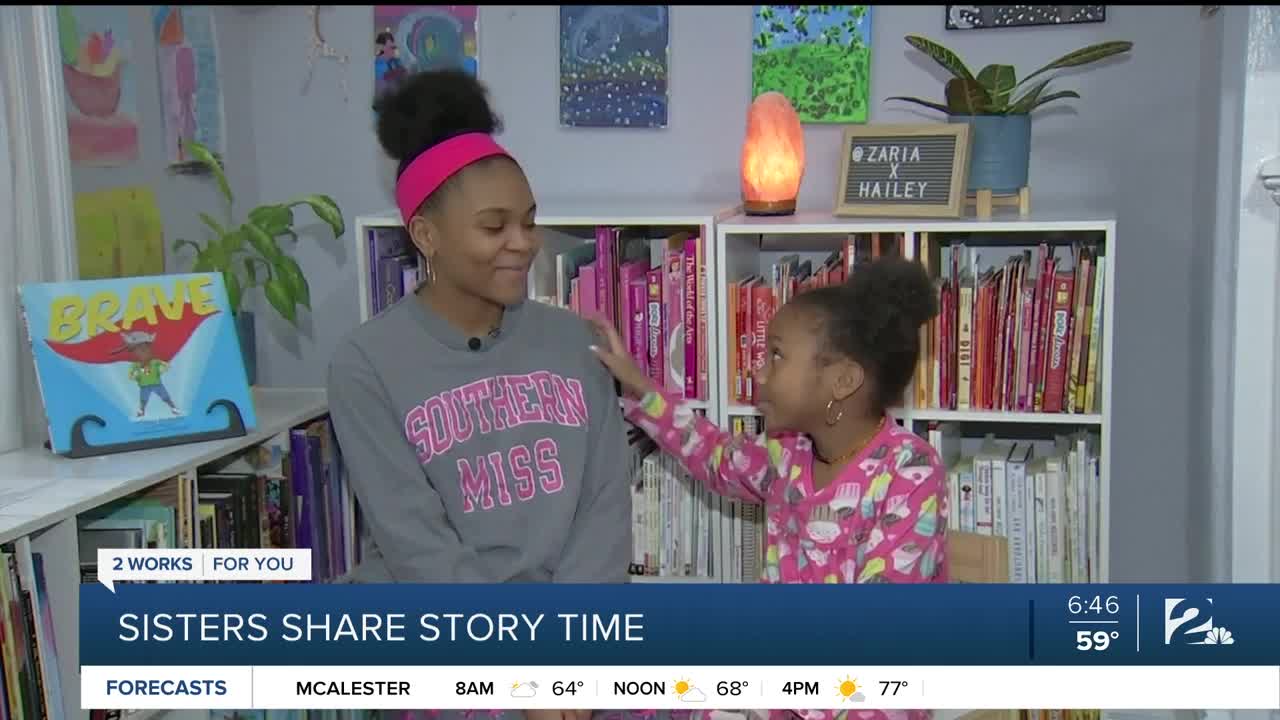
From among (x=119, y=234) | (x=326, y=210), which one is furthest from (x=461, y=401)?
(x=119, y=234)

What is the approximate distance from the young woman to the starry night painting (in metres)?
0.94

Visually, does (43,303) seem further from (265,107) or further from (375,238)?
(265,107)

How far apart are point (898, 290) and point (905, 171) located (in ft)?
2.13

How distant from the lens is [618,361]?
6.95ft

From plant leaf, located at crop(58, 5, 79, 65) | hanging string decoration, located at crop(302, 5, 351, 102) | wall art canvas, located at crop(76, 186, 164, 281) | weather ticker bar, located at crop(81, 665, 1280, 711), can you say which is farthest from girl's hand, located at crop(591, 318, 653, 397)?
hanging string decoration, located at crop(302, 5, 351, 102)

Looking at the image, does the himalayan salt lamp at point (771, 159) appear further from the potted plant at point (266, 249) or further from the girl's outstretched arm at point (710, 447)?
the potted plant at point (266, 249)

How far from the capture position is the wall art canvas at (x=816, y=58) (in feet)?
9.32

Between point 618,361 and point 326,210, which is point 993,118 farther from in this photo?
point 326,210

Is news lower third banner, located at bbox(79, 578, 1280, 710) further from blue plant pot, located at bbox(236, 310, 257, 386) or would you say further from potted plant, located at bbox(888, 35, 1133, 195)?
potted plant, located at bbox(888, 35, 1133, 195)

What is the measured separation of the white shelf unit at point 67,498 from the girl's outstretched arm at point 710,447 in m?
0.68

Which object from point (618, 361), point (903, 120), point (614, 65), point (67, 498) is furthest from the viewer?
point (614, 65)

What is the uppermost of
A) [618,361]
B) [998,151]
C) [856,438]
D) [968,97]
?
[968,97]

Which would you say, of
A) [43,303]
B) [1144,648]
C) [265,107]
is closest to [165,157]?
[265,107]

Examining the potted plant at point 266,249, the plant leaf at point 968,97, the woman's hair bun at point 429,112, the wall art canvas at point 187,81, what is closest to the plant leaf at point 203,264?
the potted plant at point 266,249
